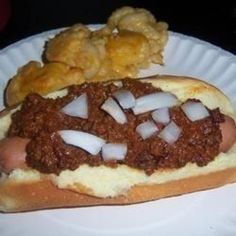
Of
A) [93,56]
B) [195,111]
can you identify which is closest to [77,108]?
[195,111]

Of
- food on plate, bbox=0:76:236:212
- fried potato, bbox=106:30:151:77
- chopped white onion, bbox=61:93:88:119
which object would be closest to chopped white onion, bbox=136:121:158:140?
food on plate, bbox=0:76:236:212

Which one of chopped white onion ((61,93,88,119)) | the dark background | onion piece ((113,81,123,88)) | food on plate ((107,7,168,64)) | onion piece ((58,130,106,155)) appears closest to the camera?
onion piece ((58,130,106,155))

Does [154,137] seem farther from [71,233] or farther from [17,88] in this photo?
[17,88]

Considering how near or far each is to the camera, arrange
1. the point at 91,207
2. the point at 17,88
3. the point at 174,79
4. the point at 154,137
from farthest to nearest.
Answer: the point at 17,88
the point at 174,79
the point at 91,207
the point at 154,137

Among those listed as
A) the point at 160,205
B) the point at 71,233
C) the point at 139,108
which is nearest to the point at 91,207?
the point at 71,233

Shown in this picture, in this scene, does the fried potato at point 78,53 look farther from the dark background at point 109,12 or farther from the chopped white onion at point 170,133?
the chopped white onion at point 170,133

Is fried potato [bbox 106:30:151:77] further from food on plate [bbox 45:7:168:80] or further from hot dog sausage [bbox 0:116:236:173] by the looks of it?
hot dog sausage [bbox 0:116:236:173]

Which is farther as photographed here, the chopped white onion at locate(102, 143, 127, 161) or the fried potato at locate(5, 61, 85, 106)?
the fried potato at locate(5, 61, 85, 106)
